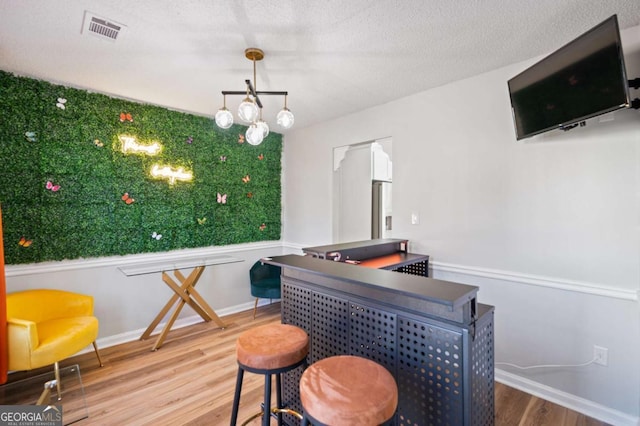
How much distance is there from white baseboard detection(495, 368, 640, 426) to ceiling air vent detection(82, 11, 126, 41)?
12.9 ft

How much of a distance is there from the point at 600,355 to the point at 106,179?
15.0 ft

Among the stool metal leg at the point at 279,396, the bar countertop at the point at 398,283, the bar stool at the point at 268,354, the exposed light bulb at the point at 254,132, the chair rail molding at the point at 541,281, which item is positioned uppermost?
the exposed light bulb at the point at 254,132

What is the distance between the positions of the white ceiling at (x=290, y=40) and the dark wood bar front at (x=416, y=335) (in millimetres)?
1575

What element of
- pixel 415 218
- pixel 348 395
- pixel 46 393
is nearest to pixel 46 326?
pixel 46 393

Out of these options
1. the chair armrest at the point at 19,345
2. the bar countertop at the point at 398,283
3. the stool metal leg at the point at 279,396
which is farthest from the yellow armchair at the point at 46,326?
the bar countertop at the point at 398,283

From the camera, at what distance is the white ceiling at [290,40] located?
1.79 meters

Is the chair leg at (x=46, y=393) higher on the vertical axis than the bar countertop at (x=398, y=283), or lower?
lower

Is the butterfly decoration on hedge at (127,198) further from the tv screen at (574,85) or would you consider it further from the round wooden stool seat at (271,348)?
the tv screen at (574,85)

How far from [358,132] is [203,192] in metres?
2.13

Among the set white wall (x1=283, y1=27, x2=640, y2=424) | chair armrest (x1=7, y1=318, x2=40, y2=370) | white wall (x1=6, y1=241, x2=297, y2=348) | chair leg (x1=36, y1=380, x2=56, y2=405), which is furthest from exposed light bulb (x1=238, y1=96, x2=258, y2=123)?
chair leg (x1=36, y1=380, x2=56, y2=405)

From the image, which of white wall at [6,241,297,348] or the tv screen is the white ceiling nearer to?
the tv screen

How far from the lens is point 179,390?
94.7 inches

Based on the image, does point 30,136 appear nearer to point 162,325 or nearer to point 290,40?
point 162,325

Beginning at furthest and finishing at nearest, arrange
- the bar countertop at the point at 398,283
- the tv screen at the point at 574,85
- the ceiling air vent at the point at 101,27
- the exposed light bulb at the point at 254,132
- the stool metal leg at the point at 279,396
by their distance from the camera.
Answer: the exposed light bulb at the point at 254,132
the ceiling air vent at the point at 101,27
the stool metal leg at the point at 279,396
the tv screen at the point at 574,85
the bar countertop at the point at 398,283
